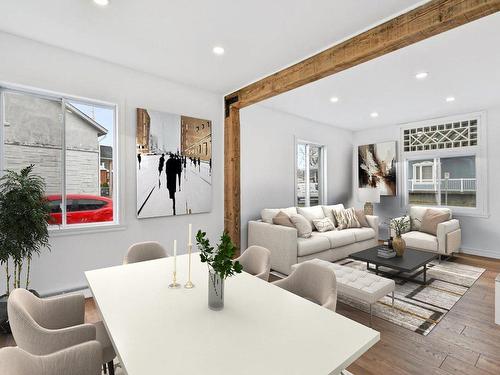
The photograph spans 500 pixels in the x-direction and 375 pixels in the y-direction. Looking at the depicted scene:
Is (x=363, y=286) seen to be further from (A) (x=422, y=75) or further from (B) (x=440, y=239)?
(A) (x=422, y=75)

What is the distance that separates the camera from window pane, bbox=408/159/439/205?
5.81m

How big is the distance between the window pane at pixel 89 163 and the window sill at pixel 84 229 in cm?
12

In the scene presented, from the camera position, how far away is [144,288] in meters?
1.64

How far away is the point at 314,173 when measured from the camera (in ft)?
20.6

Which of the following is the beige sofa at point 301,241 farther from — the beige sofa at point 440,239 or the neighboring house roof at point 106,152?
the neighboring house roof at point 106,152

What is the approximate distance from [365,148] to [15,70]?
6662 mm

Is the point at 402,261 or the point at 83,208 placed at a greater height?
the point at 83,208

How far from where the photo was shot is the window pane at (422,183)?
581 centimetres

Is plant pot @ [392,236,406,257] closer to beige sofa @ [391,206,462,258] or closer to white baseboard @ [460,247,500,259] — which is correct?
beige sofa @ [391,206,462,258]

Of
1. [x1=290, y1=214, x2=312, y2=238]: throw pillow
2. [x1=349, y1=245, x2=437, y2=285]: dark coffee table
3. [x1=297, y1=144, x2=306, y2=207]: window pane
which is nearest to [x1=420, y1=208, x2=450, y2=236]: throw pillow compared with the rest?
[x1=349, y1=245, x2=437, y2=285]: dark coffee table

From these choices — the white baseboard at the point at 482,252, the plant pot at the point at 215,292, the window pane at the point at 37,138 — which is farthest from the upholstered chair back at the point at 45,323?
the white baseboard at the point at 482,252

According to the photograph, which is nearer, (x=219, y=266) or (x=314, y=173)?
(x=219, y=266)

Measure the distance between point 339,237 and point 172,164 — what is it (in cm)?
292

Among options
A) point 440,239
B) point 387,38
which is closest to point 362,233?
point 440,239
